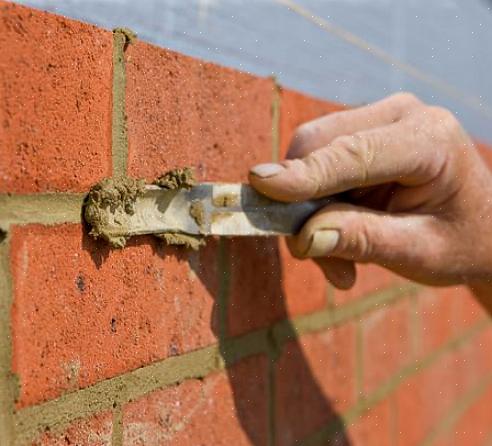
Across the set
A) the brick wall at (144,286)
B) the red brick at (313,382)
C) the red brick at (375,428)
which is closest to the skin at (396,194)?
the brick wall at (144,286)

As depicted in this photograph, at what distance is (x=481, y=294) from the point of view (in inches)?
52.4

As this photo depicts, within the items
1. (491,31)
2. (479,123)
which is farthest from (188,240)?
(491,31)

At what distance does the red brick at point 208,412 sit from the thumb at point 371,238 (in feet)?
0.70

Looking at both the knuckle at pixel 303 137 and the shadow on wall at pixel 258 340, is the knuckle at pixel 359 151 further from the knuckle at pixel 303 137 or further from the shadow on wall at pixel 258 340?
the shadow on wall at pixel 258 340

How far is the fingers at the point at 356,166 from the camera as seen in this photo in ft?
3.11

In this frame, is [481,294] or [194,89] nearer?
[194,89]

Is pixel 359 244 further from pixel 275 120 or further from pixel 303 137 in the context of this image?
pixel 275 120

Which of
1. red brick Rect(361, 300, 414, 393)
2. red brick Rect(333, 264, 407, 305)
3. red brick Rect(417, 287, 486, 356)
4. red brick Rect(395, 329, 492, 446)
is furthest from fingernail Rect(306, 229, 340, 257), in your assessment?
red brick Rect(417, 287, 486, 356)

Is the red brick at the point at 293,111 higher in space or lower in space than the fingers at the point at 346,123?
higher

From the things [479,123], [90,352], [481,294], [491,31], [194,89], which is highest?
[491,31]

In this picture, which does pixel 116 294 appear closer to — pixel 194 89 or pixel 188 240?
pixel 188 240

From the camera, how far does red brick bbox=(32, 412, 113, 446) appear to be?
71 cm

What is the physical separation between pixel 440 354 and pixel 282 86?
1.21 metres

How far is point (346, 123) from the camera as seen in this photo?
1.12 metres
